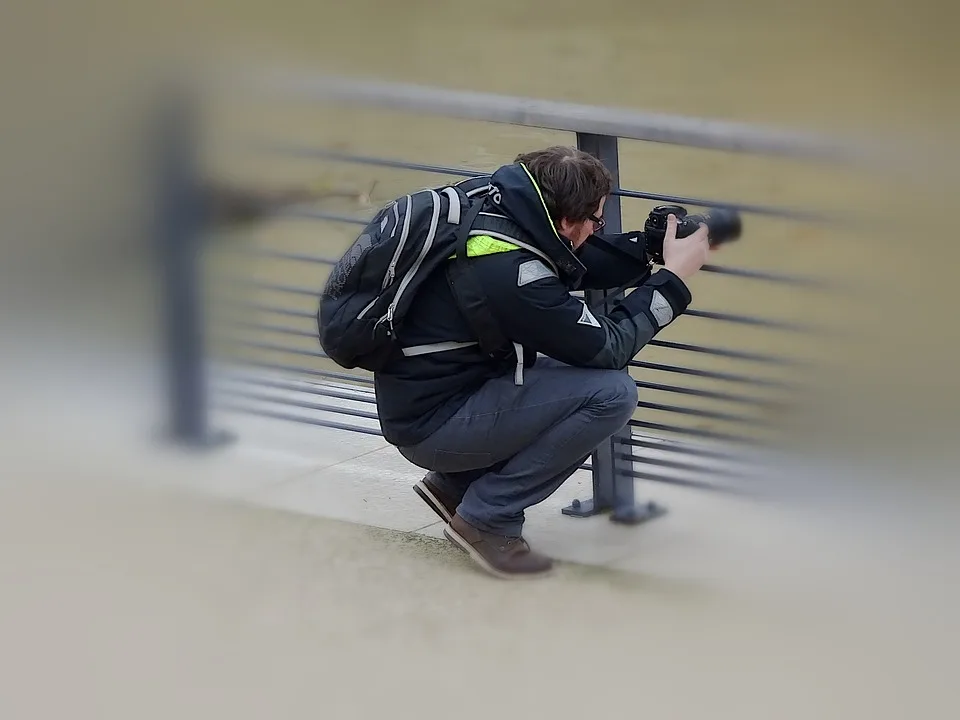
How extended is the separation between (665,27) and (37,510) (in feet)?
11.7

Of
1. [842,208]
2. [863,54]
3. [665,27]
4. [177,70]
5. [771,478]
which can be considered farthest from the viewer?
[665,27]

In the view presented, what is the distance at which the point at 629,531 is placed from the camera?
12.7ft

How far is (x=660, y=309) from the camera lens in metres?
3.37

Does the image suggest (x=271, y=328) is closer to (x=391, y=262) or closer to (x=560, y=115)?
(x=391, y=262)

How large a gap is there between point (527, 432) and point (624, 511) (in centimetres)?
65

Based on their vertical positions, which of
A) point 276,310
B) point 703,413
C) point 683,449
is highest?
point 276,310

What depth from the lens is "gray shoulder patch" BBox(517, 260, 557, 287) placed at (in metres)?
3.25

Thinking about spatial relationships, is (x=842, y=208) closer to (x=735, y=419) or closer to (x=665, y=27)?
(x=735, y=419)

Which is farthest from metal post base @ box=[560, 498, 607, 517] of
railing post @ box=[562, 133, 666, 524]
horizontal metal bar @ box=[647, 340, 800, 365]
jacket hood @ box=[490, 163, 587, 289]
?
jacket hood @ box=[490, 163, 587, 289]

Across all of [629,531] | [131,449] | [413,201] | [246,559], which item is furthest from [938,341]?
[131,449]

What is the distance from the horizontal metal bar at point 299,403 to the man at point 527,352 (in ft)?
2.78

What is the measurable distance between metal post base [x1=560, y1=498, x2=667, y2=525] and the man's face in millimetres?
945

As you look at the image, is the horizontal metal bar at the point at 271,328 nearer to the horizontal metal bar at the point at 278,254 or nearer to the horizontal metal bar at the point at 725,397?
the horizontal metal bar at the point at 278,254

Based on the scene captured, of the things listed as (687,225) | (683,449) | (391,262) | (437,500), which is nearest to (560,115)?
(687,225)
